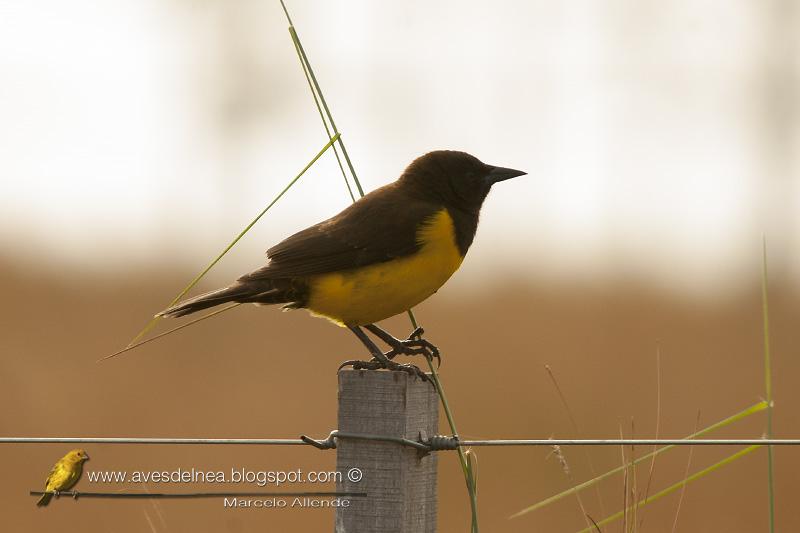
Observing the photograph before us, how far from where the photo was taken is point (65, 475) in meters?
3.30

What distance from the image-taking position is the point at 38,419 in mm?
7863

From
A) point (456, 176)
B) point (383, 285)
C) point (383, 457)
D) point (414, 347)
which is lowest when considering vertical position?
point (414, 347)

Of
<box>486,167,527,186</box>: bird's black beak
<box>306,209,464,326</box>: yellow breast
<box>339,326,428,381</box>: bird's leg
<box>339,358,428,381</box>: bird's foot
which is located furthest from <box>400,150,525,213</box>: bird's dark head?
<box>339,358,428,381</box>: bird's foot

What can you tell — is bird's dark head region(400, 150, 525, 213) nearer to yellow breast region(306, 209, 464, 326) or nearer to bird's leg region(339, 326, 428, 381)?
yellow breast region(306, 209, 464, 326)

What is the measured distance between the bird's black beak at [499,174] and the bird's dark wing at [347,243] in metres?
0.48

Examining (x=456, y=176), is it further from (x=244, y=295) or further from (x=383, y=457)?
(x=383, y=457)

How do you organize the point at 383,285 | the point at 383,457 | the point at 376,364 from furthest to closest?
1. the point at 383,285
2. the point at 376,364
3. the point at 383,457

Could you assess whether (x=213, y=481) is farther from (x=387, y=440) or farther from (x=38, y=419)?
(x=38, y=419)

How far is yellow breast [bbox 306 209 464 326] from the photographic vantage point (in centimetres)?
428

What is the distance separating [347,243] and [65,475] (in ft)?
4.78

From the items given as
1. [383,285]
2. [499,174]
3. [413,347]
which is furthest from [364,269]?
[499,174]

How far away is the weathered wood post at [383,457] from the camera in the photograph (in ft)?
9.62

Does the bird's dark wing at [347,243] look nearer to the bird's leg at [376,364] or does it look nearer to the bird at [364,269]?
the bird at [364,269]

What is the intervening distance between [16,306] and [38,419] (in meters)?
3.33
